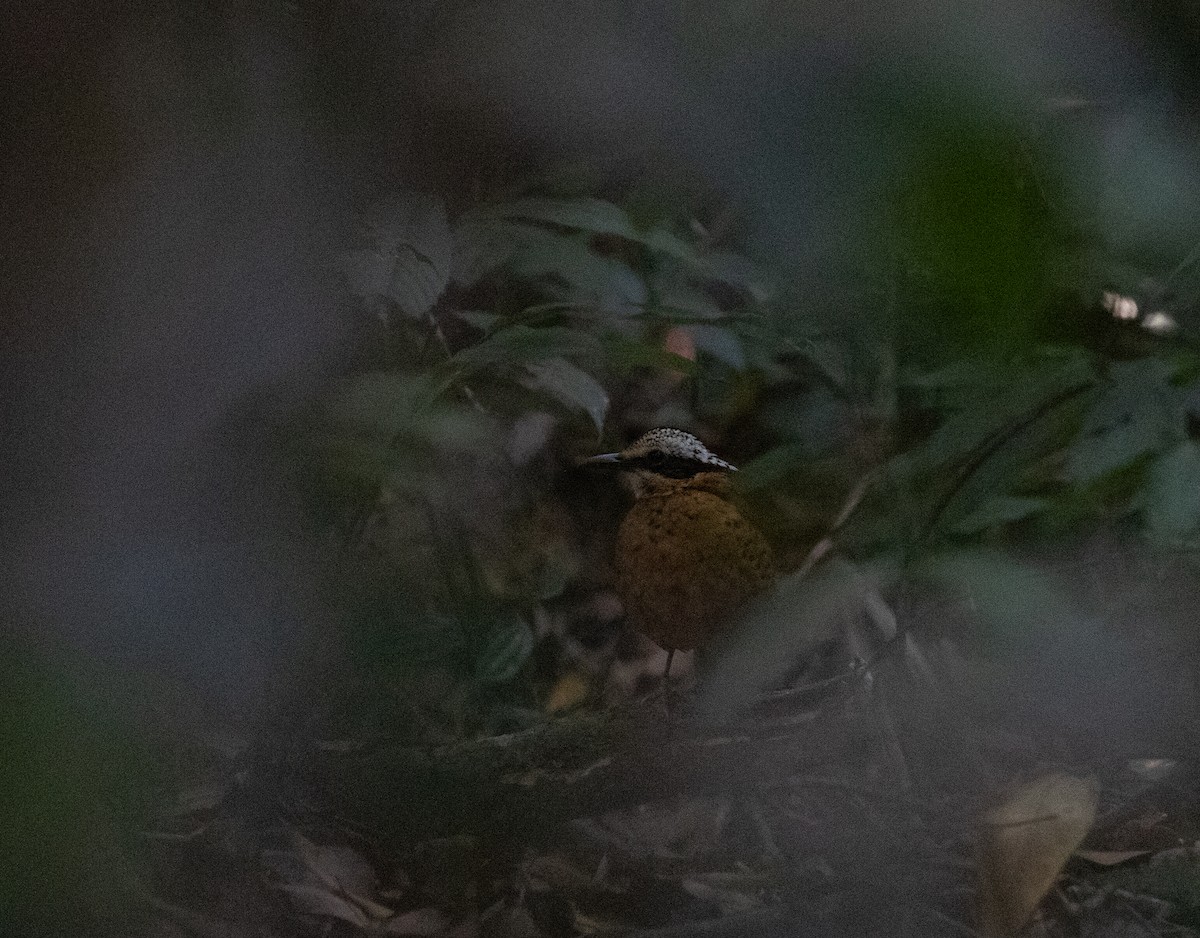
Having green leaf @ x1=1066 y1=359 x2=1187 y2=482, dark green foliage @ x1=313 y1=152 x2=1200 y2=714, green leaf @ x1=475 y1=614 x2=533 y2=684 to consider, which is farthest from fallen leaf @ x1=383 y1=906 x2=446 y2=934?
green leaf @ x1=1066 y1=359 x2=1187 y2=482

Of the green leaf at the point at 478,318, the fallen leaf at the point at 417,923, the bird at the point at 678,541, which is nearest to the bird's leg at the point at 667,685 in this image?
the bird at the point at 678,541

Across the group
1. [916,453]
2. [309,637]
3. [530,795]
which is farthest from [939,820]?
[309,637]

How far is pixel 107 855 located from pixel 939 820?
2.28ft

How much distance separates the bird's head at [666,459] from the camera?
148 centimetres

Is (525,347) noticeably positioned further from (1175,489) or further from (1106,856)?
(1106,856)

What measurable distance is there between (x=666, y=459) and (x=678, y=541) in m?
0.10

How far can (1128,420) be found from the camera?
1134mm

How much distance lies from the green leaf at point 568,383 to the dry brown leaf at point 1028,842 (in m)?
0.52

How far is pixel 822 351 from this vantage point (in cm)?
116

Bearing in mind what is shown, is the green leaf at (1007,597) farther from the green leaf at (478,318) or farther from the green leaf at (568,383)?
the green leaf at (478,318)

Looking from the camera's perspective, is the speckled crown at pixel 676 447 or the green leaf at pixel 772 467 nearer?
the green leaf at pixel 772 467

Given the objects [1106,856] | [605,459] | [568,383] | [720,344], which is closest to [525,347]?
[568,383]

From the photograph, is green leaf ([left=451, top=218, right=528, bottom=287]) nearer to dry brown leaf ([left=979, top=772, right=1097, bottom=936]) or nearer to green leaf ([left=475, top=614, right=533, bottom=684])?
green leaf ([left=475, top=614, right=533, bottom=684])

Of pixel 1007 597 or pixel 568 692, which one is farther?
pixel 568 692
